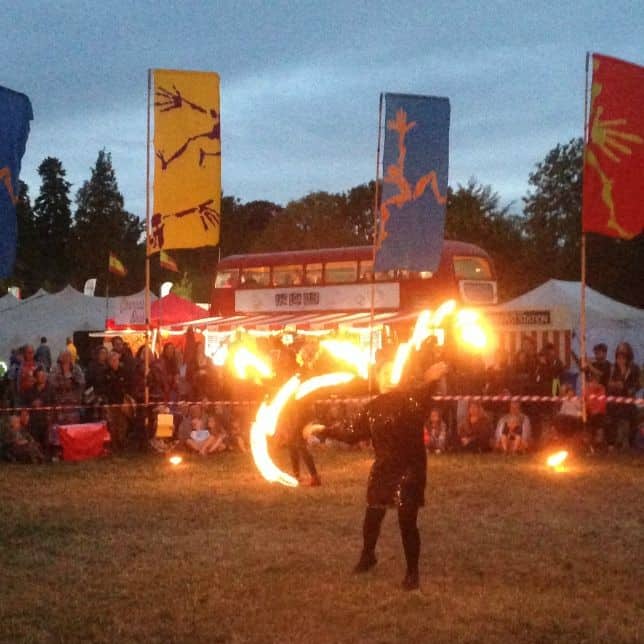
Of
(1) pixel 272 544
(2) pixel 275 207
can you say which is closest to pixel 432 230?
(1) pixel 272 544

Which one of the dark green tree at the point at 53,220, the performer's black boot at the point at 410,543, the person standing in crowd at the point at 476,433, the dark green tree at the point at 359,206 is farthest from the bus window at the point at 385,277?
the dark green tree at the point at 53,220

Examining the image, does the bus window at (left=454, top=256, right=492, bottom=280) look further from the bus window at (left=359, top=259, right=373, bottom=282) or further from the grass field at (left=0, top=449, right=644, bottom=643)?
the grass field at (left=0, top=449, right=644, bottom=643)

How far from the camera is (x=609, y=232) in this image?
46.8 feet

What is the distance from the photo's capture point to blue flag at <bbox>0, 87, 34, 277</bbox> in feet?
35.9

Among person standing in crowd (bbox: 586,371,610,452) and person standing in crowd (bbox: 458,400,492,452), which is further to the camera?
person standing in crowd (bbox: 458,400,492,452)

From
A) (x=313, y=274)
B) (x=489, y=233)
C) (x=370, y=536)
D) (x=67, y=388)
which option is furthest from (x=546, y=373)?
(x=489, y=233)

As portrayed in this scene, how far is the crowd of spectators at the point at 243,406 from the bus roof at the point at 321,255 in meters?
10.2

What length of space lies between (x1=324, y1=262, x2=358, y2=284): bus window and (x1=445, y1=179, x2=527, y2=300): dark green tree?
64.8 feet

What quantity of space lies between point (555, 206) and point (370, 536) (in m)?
54.0

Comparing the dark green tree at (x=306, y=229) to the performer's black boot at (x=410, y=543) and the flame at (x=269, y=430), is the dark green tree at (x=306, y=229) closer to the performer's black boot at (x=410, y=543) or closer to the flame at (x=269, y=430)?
the flame at (x=269, y=430)

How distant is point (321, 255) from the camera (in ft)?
101

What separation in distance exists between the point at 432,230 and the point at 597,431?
4208mm

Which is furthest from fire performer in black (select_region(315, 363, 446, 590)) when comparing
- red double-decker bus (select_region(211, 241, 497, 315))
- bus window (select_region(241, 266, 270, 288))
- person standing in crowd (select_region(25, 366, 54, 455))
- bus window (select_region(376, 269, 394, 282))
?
bus window (select_region(241, 266, 270, 288))

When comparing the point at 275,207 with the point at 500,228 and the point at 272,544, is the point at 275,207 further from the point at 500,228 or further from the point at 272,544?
the point at 272,544
